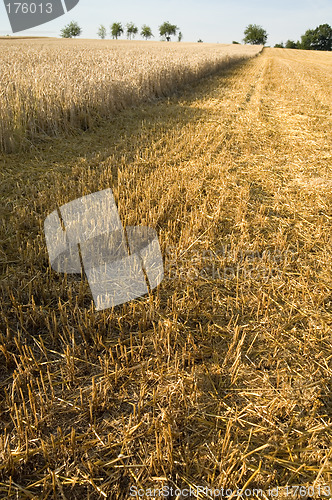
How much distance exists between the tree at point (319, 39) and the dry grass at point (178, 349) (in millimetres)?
96079

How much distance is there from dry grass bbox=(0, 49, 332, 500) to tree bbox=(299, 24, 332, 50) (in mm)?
96079

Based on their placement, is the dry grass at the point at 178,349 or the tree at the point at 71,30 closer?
the dry grass at the point at 178,349

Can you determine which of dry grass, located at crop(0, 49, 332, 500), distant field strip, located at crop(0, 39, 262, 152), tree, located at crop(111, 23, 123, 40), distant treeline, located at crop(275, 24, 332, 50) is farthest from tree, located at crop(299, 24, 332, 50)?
dry grass, located at crop(0, 49, 332, 500)

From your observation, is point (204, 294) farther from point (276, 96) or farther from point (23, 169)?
point (276, 96)

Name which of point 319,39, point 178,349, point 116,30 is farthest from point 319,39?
point 178,349

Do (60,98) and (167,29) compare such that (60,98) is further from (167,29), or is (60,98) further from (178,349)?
(167,29)

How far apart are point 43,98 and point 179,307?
5.41m

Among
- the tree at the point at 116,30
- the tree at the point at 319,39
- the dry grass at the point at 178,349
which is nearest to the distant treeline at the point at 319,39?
the tree at the point at 319,39

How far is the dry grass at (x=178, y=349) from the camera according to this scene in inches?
59.4

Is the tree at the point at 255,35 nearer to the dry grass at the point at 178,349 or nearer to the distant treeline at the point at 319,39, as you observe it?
the distant treeline at the point at 319,39

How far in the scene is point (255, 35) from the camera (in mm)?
88625

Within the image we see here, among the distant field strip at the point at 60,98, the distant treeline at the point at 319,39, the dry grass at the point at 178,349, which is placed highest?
the distant treeline at the point at 319,39

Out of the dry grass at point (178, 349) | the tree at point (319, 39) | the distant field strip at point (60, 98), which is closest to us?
the dry grass at point (178, 349)

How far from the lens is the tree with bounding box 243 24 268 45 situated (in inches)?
3474
